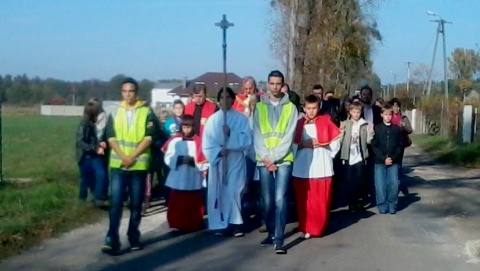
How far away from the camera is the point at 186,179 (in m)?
11.6

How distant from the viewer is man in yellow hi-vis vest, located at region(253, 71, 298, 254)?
33.9ft

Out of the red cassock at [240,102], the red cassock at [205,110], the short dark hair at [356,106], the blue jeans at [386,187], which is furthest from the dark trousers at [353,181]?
the red cassock at [205,110]

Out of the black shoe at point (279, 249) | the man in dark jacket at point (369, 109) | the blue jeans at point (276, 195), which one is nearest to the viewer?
the black shoe at point (279, 249)

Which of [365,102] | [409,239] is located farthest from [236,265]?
[365,102]

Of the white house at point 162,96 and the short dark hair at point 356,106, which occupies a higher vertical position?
the white house at point 162,96

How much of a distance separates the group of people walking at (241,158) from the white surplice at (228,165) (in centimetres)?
1

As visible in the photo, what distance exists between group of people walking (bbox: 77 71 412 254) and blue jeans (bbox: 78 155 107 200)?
0.01m

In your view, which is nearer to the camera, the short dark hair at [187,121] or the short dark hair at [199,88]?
the short dark hair at [187,121]

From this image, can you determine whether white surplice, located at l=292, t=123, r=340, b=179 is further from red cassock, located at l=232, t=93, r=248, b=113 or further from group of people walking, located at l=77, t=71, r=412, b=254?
red cassock, located at l=232, t=93, r=248, b=113

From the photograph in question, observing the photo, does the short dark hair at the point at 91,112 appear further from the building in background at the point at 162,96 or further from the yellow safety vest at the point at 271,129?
the yellow safety vest at the point at 271,129

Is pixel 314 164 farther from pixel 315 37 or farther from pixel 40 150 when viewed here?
pixel 40 150

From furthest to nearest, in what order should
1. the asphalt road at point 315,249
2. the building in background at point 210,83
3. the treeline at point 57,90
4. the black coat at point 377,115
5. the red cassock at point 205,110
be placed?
the building in background at point 210,83
the black coat at point 377,115
the red cassock at point 205,110
the treeline at point 57,90
the asphalt road at point 315,249

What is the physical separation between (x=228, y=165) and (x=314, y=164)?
109 centimetres

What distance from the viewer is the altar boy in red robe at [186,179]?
11.5 metres
